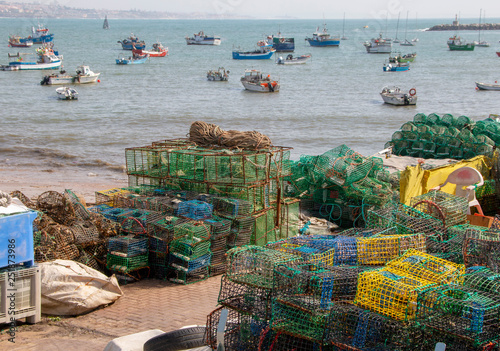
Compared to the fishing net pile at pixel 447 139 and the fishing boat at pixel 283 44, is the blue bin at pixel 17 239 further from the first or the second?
the fishing boat at pixel 283 44

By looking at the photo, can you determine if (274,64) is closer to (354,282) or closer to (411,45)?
(411,45)

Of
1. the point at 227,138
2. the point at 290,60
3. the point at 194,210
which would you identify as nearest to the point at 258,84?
the point at 290,60

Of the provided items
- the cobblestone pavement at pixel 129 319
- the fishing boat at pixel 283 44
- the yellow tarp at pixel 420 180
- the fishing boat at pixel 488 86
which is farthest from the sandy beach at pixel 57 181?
the fishing boat at pixel 283 44

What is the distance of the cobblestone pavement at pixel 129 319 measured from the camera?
703cm

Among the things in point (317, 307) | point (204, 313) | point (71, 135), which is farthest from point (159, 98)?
point (317, 307)

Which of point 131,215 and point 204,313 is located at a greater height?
point 131,215

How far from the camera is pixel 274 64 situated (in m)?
75.2

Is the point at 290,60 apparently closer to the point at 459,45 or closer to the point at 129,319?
the point at 459,45

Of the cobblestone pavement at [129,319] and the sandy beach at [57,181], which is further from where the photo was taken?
the sandy beach at [57,181]

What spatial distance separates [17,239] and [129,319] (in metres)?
1.86

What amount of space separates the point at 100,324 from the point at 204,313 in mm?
1394

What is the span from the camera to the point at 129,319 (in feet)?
25.8

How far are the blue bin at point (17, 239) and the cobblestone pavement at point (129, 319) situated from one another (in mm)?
904

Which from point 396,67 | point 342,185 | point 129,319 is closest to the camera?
point 129,319
